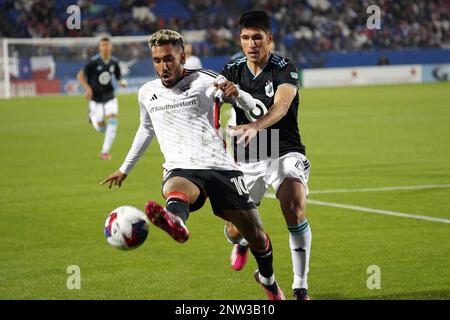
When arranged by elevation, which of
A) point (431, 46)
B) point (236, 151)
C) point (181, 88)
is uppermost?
point (431, 46)

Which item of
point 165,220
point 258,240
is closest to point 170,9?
point 258,240

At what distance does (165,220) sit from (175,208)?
394 millimetres

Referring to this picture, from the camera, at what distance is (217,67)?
42125 millimetres

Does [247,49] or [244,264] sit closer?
[247,49]

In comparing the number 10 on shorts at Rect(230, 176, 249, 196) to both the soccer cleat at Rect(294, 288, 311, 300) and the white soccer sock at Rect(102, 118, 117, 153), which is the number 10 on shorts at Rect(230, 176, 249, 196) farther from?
the white soccer sock at Rect(102, 118, 117, 153)

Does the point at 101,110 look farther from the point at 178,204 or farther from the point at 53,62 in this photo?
the point at 53,62

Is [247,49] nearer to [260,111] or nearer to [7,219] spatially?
[260,111]

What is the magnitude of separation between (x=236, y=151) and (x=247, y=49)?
3.27ft

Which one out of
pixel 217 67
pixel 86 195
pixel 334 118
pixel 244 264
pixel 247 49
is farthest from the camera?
pixel 217 67

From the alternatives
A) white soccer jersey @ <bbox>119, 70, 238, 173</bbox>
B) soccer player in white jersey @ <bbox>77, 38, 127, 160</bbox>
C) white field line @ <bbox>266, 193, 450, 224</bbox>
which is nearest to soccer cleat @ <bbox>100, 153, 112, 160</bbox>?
soccer player in white jersey @ <bbox>77, 38, 127, 160</bbox>

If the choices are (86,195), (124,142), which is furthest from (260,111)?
(124,142)

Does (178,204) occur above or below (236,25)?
below

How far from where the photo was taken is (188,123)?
6.91 meters

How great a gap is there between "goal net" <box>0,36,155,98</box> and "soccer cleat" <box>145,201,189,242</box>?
32.9 meters
